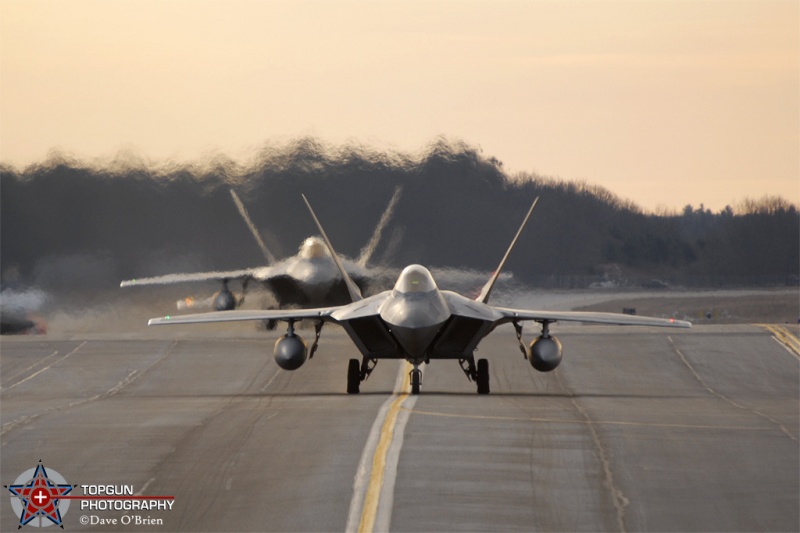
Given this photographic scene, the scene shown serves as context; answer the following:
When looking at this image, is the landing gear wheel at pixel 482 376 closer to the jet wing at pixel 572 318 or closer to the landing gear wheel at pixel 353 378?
the jet wing at pixel 572 318

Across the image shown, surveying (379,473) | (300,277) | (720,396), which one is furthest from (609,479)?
(300,277)

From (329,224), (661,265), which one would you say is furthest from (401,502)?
(661,265)

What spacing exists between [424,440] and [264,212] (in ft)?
79.5

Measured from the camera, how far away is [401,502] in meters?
16.8

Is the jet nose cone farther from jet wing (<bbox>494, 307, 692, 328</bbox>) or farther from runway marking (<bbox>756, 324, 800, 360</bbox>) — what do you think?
runway marking (<bbox>756, 324, 800, 360</bbox>)

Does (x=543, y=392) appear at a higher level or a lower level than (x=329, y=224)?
lower

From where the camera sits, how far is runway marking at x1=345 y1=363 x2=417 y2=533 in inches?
627

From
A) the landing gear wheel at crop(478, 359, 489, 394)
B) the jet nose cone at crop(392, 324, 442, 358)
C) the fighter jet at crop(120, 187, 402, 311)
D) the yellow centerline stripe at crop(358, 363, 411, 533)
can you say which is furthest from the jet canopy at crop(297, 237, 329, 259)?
the yellow centerline stripe at crop(358, 363, 411, 533)

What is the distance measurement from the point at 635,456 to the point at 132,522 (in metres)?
7.81

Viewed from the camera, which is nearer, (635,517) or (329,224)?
(635,517)

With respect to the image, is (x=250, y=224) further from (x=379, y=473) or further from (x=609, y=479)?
(x=609, y=479)

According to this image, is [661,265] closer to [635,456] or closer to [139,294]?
[139,294]

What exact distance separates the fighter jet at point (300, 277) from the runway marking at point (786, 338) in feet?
38.1

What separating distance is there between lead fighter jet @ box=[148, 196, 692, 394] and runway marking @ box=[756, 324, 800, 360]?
30.2 ft
